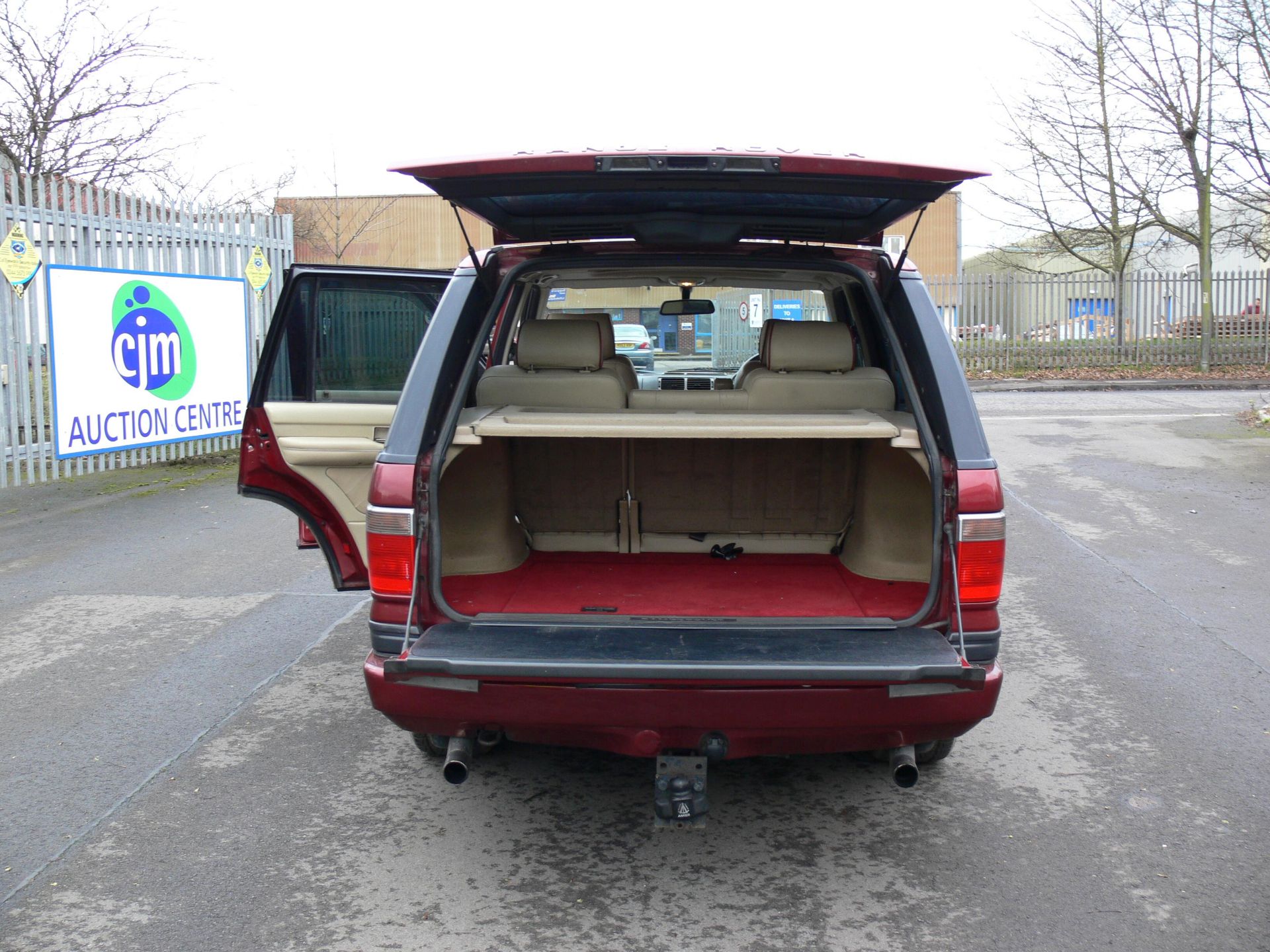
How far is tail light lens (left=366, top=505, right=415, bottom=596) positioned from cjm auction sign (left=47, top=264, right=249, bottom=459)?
24.7ft

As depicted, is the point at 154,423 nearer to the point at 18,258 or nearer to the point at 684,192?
the point at 18,258

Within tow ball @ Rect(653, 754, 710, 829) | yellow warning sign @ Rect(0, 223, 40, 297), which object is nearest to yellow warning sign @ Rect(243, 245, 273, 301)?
yellow warning sign @ Rect(0, 223, 40, 297)

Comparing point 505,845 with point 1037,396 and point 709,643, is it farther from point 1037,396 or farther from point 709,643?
point 1037,396

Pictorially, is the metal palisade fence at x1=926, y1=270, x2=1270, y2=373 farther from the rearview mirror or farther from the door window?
the door window

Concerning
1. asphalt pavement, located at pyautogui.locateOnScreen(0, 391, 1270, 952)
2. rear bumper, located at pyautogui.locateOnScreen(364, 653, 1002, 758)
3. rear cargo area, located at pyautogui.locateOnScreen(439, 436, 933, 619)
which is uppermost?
rear cargo area, located at pyautogui.locateOnScreen(439, 436, 933, 619)

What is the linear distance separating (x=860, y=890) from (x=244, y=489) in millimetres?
3117

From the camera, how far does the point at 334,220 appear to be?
112ft

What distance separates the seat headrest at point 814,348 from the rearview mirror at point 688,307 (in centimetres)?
146

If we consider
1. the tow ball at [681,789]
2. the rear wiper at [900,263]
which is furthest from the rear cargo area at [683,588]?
the rear wiper at [900,263]

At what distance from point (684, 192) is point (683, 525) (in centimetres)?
161

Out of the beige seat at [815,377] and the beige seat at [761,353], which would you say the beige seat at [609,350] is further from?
the beige seat at [815,377]

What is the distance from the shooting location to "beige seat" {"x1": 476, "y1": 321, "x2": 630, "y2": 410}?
4184 millimetres

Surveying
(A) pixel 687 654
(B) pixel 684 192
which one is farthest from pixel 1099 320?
(A) pixel 687 654

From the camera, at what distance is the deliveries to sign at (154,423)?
10.0 metres
